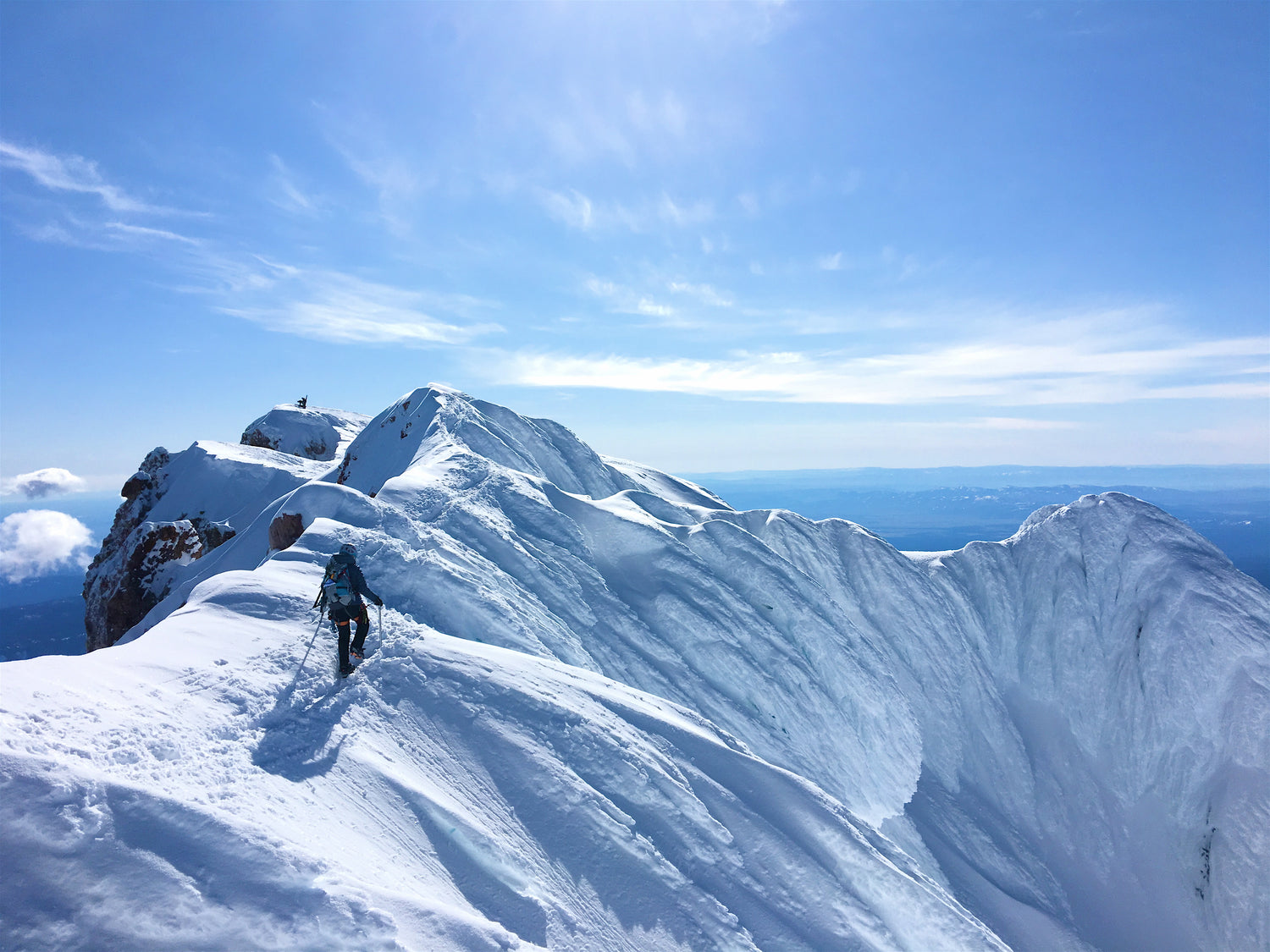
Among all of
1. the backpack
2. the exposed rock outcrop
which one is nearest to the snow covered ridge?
the exposed rock outcrop

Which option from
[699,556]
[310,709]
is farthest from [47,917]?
[699,556]

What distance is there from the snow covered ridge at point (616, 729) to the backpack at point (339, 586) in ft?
4.18

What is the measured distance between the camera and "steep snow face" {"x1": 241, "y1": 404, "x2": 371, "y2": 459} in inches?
1962

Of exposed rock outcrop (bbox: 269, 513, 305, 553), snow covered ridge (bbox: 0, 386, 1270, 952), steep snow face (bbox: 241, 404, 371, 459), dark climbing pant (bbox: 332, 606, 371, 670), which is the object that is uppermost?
steep snow face (bbox: 241, 404, 371, 459)

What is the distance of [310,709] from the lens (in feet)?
30.8

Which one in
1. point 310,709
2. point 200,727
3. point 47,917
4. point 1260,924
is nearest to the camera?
point 47,917

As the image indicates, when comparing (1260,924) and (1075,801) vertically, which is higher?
(1075,801)

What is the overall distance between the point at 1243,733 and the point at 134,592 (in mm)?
54442

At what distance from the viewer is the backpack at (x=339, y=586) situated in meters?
10.1

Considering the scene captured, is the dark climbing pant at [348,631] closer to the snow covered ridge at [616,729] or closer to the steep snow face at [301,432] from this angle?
the snow covered ridge at [616,729]

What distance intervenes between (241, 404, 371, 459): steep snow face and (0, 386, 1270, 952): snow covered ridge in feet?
26.1

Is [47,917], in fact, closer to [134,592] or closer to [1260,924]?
[134,592]

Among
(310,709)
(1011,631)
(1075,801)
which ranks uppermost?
(310,709)

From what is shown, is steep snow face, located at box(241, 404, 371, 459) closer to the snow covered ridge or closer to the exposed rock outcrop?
the snow covered ridge
